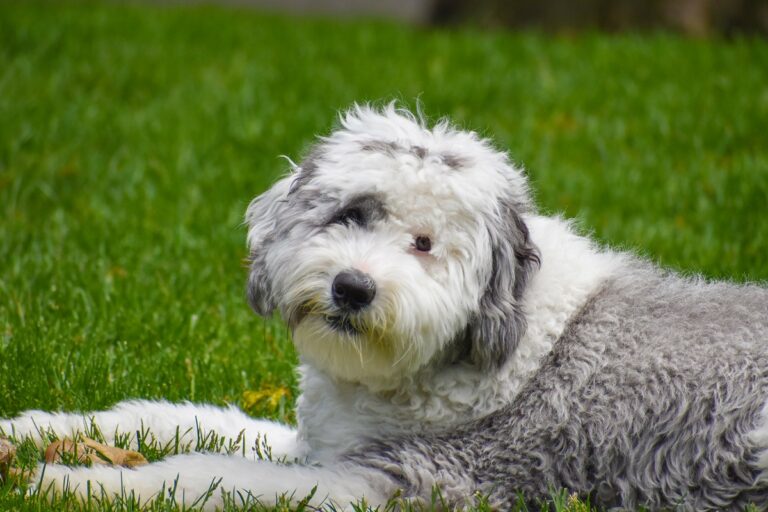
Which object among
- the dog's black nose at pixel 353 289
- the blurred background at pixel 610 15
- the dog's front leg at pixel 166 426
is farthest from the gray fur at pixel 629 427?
the blurred background at pixel 610 15

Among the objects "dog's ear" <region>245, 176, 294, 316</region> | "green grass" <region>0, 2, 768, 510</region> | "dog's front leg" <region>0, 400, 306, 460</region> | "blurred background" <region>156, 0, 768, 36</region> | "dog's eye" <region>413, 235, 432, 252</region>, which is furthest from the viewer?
"blurred background" <region>156, 0, 768, 36</region>

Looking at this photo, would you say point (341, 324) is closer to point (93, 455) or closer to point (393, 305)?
point (393, 305)

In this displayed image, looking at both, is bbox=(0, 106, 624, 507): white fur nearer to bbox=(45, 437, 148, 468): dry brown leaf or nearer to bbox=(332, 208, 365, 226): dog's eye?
bbox=(332, 208, 365, 226): dog's eye

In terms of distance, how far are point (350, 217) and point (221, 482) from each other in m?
0.91

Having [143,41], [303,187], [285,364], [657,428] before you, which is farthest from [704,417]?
[143,41]

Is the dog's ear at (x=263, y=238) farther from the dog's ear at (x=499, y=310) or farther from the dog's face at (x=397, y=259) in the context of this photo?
the dog's ear at (x=499, y=310)

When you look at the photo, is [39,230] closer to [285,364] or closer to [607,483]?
[285,364]

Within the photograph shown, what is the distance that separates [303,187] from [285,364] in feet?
4.96

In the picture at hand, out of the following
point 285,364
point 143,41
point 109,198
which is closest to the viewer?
point 285,364

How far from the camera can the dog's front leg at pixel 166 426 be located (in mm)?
4062

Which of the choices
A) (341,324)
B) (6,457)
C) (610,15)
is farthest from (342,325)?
(610,15)

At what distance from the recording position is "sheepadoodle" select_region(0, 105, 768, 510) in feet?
11.4

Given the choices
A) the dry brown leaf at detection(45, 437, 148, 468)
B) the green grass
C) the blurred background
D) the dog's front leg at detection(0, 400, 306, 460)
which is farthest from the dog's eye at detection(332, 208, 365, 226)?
the blurred background

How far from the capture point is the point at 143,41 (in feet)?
36.3
